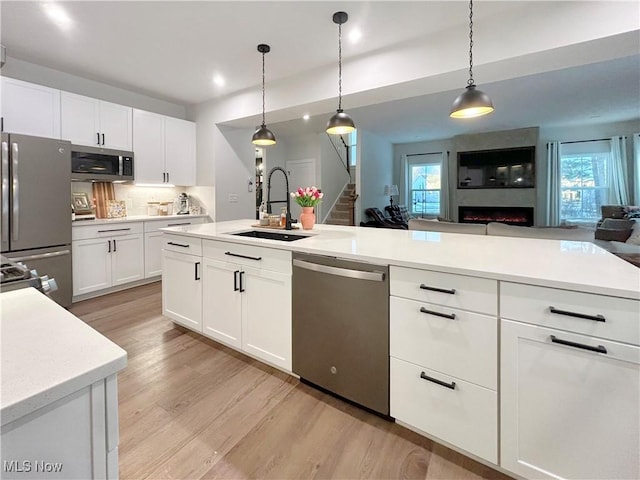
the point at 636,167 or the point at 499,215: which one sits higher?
the point at 636,167

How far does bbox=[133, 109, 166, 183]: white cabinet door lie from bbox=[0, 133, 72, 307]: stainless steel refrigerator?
3.52 ft

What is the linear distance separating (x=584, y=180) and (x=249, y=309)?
889 centimetres

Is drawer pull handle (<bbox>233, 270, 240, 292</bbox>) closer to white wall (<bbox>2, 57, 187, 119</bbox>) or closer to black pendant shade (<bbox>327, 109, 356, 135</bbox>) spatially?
black pendant shade (<bbox>327, 109, 356, 135</bbox>)

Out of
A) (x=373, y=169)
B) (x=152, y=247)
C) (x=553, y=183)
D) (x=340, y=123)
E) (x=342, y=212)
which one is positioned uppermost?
(x=373, y=169)

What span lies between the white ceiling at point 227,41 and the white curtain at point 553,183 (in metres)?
2.48

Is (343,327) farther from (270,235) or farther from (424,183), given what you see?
(424,183)

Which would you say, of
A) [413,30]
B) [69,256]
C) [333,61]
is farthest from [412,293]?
[69,256]

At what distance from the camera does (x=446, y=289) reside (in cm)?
142

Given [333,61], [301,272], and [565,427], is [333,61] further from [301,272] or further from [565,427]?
[565,427]

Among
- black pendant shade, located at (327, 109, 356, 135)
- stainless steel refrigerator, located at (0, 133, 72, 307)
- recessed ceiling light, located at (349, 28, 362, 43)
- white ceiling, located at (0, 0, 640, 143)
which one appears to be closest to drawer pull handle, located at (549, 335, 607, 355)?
black pendant shade, located at (327, 109, 356, 135)

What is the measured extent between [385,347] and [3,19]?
404 cm

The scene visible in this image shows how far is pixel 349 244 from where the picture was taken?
1.98 m

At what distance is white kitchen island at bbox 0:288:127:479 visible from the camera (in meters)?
0.50

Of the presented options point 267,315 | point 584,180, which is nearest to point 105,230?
point 267,315
